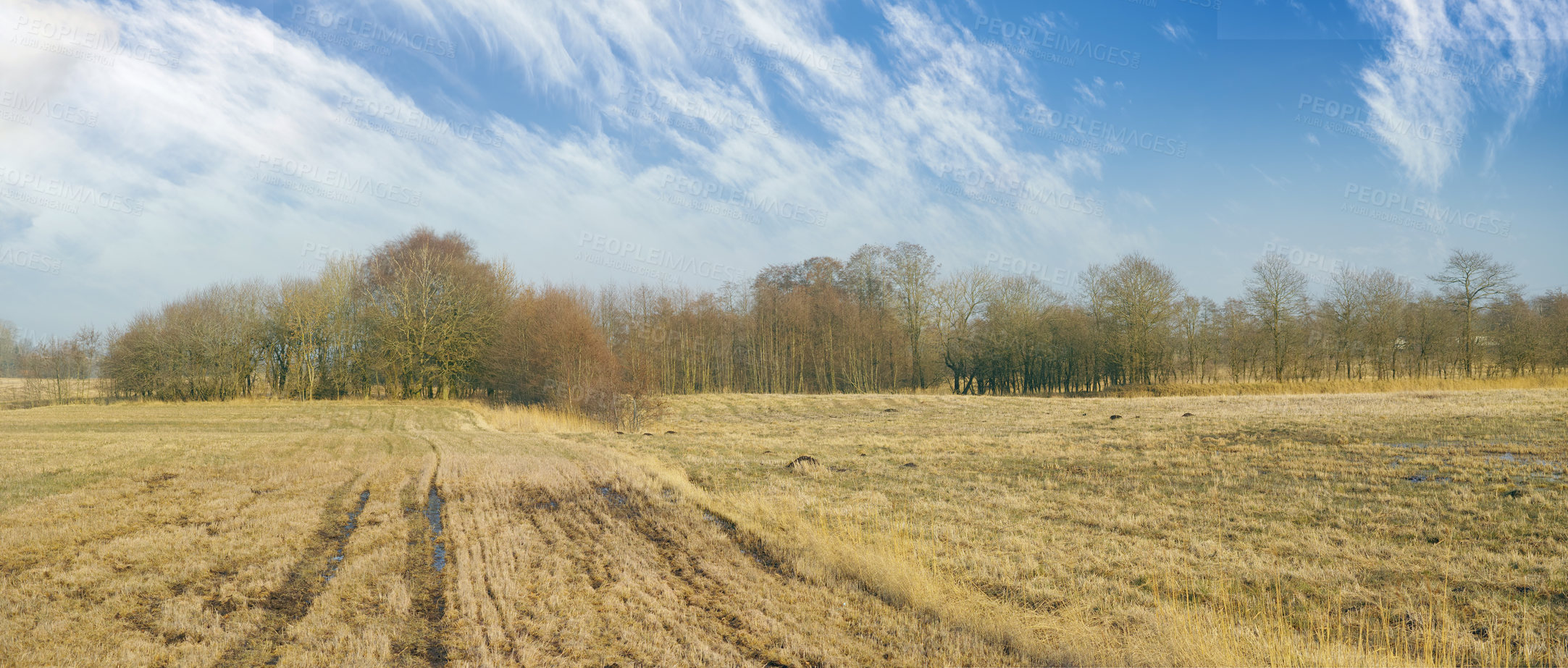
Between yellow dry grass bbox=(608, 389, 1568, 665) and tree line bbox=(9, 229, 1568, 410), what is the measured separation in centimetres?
2366

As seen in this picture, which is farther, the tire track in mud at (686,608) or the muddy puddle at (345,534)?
the muddy puddle at (345,534)

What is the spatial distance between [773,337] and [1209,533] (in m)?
51.4

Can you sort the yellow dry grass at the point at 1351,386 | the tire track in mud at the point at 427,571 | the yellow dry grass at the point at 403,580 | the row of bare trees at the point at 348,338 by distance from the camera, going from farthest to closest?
the row of bare trees at the point at 348,338
the yellow dry grass at the point at 1351,386
the tire track in mud at the point at 427,571
the yellow dry grass at the point at 403,580

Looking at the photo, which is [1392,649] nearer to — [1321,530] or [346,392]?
[1321,530]

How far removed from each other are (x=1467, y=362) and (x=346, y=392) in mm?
76769

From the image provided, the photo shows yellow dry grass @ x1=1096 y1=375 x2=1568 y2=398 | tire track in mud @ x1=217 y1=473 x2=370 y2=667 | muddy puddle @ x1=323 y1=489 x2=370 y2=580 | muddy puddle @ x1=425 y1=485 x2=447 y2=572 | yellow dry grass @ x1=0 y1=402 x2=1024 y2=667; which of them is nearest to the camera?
tire track in mud @ x1=217 y1=473 x2=370 y2=667

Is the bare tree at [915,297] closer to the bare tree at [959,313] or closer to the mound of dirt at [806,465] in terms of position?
the bare tree at [959,313]

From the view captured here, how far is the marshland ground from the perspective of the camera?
5492 millimetres

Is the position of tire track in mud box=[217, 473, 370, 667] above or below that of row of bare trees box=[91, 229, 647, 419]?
below

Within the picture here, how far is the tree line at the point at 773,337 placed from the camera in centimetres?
4550

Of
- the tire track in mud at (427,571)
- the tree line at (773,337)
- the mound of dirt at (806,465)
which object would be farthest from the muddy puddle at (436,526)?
the tree line at (773,337)

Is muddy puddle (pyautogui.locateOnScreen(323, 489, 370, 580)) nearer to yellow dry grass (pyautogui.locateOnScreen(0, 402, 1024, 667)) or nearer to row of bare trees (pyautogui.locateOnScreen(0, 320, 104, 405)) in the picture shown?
yellow dry grass (pyautogui.locateOnScreen(0, 402, 1024, 667))

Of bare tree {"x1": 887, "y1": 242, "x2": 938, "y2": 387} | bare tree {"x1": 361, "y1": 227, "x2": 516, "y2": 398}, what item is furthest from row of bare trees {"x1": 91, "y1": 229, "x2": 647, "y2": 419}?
bare tree {"x1": 887, "y1": 242, "x2": 938, "y2": 387}

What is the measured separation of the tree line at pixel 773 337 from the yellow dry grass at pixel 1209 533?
23.7m
